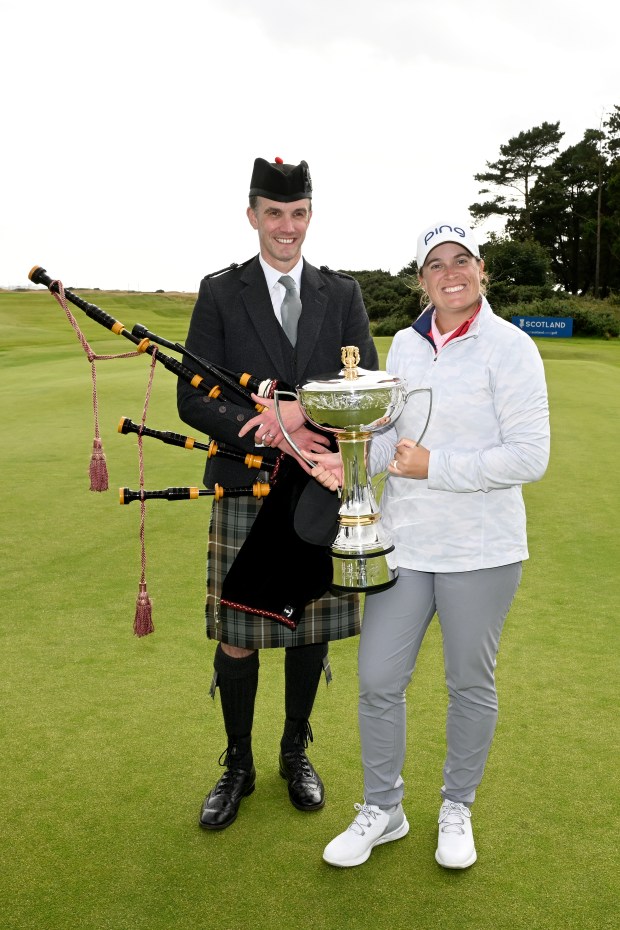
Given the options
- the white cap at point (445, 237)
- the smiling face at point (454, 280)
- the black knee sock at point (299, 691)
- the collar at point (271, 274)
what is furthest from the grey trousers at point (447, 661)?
the collar at point (271, 274)

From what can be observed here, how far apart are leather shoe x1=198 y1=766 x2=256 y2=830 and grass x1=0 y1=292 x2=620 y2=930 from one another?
0.04m

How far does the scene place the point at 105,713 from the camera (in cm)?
300

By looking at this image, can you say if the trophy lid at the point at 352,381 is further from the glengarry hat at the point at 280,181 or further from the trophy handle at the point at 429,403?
the glengarry hat at the point at 280,181

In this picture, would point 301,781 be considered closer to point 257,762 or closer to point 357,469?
point 257,762

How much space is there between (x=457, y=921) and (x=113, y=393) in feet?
29.8

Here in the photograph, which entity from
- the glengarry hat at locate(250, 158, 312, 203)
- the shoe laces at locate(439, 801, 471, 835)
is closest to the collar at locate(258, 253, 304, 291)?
the glengarry hat at locate(250, 158, 312, 203)

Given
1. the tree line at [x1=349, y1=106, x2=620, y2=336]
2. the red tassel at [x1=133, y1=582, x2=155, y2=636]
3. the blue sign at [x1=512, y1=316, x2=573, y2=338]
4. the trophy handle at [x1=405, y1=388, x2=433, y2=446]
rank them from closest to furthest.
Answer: the trophy handle at [x1=405, y1=388, x2=433, y2=446], the red tassel at [x1=133, y1=582, x2=155, y2=636], the blue sign at [x1=512, y1=316, x2=573, y2=338], the tree line at [x1=349, y1=106, x2=620, y2=336]

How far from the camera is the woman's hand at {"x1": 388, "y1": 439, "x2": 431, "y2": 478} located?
2092 millimetres

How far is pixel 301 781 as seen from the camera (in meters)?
2.53

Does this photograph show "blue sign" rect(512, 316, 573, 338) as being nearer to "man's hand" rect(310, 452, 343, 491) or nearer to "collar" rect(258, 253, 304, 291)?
"collar" rect(258, 253, 304, 291)

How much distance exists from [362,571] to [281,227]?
105 cm

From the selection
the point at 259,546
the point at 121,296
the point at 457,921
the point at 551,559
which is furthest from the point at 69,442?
the point at 121,296

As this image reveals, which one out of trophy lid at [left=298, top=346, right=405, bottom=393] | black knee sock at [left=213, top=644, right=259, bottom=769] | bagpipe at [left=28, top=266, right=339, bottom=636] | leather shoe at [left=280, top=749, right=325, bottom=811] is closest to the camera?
trophy lid at [left=298, top=346, right=405, bottom=393]

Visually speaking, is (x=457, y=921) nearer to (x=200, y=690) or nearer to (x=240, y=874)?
(x=240, y=874)
